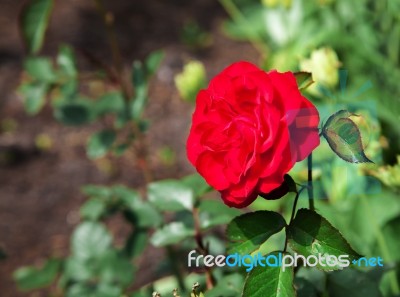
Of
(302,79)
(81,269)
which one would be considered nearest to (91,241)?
(81,269)

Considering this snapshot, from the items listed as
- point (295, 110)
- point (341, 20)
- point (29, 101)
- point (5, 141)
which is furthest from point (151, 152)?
point (295, 110)

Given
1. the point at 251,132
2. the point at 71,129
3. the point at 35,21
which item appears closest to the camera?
the point at 251,132

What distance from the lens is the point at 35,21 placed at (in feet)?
2.95

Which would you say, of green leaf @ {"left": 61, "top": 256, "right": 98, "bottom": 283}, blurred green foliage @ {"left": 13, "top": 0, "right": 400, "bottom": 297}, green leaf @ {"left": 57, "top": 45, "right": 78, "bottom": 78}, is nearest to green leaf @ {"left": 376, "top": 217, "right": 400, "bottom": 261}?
blurred green foliage @ {"left": 13, "top": 0, "right": 400, "bottom": 297}

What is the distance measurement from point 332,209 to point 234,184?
68cm

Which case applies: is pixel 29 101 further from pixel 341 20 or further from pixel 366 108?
pixel 341 20

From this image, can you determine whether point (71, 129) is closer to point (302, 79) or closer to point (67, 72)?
point (67, 72)

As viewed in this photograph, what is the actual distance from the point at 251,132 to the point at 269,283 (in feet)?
0.42

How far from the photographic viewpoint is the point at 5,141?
2062 mm

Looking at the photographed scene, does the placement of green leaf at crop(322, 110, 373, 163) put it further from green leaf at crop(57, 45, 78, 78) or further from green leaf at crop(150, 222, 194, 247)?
green leaf at crop(57, 45, 78, 78)

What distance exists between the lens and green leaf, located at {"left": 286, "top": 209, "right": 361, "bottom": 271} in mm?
483

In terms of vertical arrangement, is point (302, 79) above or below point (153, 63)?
above

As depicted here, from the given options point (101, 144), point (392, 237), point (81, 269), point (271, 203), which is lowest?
point (271, 203)

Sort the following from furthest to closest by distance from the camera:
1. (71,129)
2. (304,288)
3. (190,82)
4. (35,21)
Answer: (71,129), (190,82), (35,21), (304,288)
